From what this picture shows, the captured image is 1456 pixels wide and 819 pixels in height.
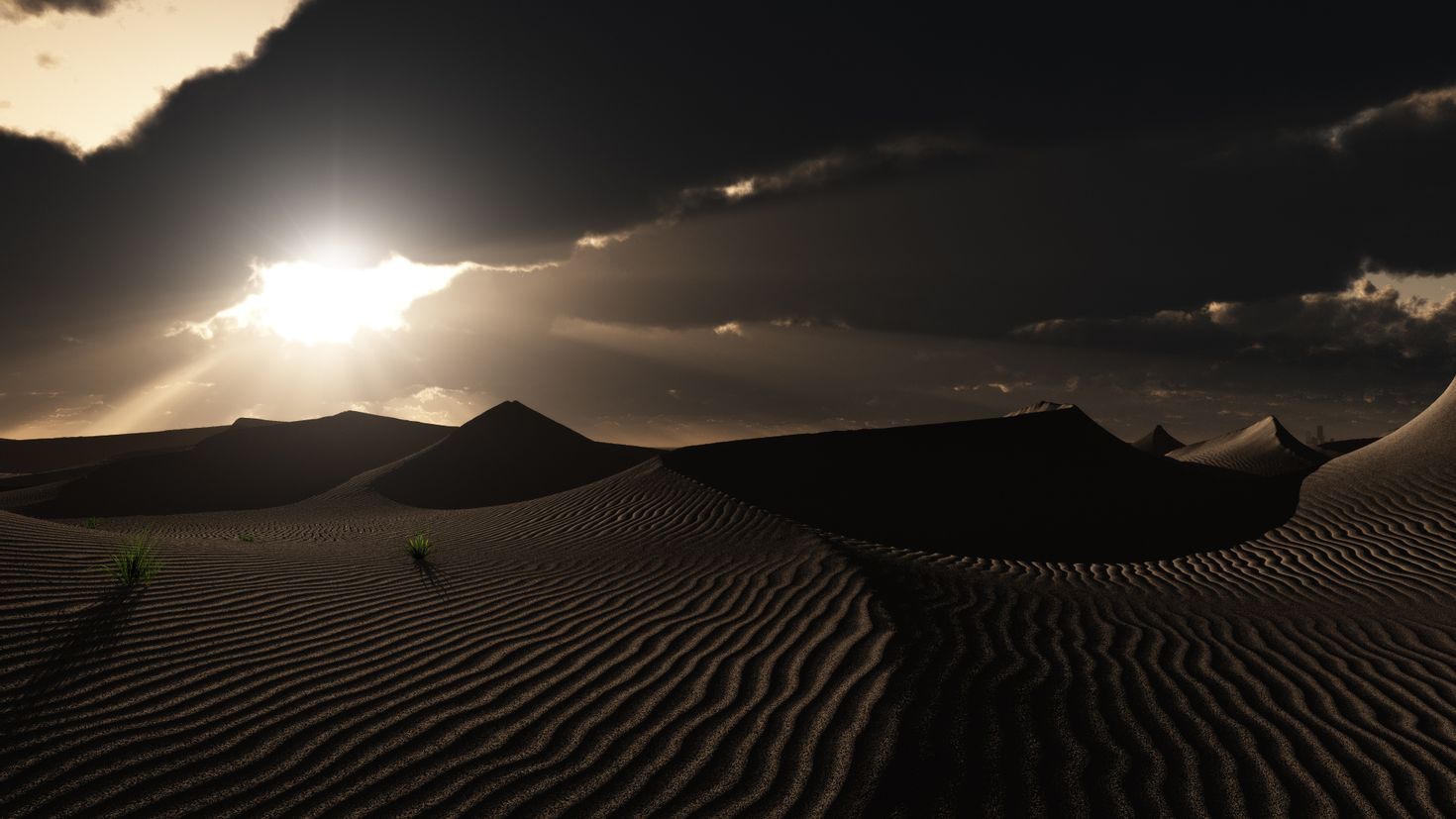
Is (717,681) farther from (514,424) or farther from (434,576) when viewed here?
(514,424)

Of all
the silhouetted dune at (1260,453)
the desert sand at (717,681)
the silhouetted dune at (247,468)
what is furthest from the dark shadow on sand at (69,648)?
the silhouetted dune at (1260,453)

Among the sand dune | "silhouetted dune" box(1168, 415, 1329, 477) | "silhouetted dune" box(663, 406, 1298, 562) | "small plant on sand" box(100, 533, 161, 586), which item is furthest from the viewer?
the sand dune

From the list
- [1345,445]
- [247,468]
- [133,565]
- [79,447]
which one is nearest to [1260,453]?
[1345,445]

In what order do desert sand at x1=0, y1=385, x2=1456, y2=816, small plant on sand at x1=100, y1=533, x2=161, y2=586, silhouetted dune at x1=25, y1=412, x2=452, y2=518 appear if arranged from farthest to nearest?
silhouetted dune at x1=25, y1=412, x2=452, y2=518
small plant on sand at x1=100, y1=533, x2=161, y2=586
desert sand at x1=0, y1=385, x2=1456, y2=816

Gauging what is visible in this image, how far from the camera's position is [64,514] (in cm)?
2694

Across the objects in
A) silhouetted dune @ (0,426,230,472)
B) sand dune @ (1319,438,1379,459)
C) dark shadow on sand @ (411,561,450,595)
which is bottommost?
sand dune @ (1319,438,1379,459)

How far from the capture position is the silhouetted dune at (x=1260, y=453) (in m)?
36.0

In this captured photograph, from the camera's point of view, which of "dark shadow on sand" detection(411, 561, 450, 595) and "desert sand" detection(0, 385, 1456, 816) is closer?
"desert sand" detection(0, 385, 1456, 816)

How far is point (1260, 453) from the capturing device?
38750 mm

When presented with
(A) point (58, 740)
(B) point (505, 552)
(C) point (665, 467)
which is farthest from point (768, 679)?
(C) point (665, 467)

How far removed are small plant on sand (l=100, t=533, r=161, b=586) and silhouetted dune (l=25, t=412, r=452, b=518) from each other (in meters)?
25.0

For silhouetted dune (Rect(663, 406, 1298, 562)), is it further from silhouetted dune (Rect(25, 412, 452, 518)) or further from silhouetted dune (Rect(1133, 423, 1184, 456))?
silhouetted dune (Rect(1133, 423, 1184, 456))

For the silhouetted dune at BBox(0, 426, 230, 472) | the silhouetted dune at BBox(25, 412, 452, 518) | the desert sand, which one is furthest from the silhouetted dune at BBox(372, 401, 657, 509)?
the silhouetted dune at BBox(0, 426, 230, 472)

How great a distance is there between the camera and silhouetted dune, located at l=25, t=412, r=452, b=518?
30188 mm
